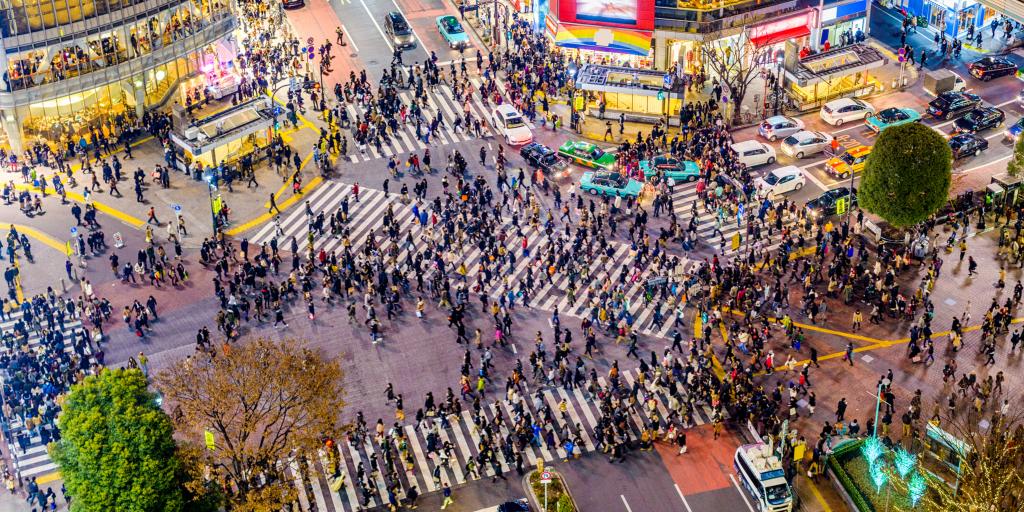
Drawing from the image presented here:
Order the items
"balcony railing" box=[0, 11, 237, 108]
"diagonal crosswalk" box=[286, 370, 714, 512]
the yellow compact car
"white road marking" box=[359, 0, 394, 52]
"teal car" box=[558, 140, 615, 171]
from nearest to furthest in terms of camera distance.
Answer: "diagonal crosswalk" box=[286, 370, 714, 512], the yellow compact car, "teal car" box=[558, 140, 615, 171], "balcony railing" box=[0, 11, 237, 108], "white road marking" box=[359, 0, 394, 52]

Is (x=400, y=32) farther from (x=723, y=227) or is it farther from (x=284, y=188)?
(x=723, y=227)

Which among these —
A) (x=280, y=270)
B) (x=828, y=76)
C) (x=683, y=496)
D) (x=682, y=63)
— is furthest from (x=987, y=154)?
(x=280, y=270)

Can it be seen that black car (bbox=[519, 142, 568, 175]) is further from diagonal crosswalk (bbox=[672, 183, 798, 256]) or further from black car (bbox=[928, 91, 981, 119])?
black car (bbox=[928, 91, 981, 119])

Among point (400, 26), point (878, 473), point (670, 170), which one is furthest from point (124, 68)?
point (878, 473)

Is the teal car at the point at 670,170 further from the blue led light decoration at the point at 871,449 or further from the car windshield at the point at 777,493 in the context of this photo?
the car windshield at the point at 777,493

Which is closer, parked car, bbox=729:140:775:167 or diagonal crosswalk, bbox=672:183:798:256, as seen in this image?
diagonal crosswalk, bbox=672:183:798:256

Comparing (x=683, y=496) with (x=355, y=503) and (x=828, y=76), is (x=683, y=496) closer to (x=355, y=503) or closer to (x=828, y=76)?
(x=355, y=503)

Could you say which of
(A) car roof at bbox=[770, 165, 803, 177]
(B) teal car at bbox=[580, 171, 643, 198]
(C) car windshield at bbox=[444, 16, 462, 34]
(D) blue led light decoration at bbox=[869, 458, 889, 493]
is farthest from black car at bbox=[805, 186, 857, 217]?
(C) car windshield at bbox=[444, 16, 462, 34]
